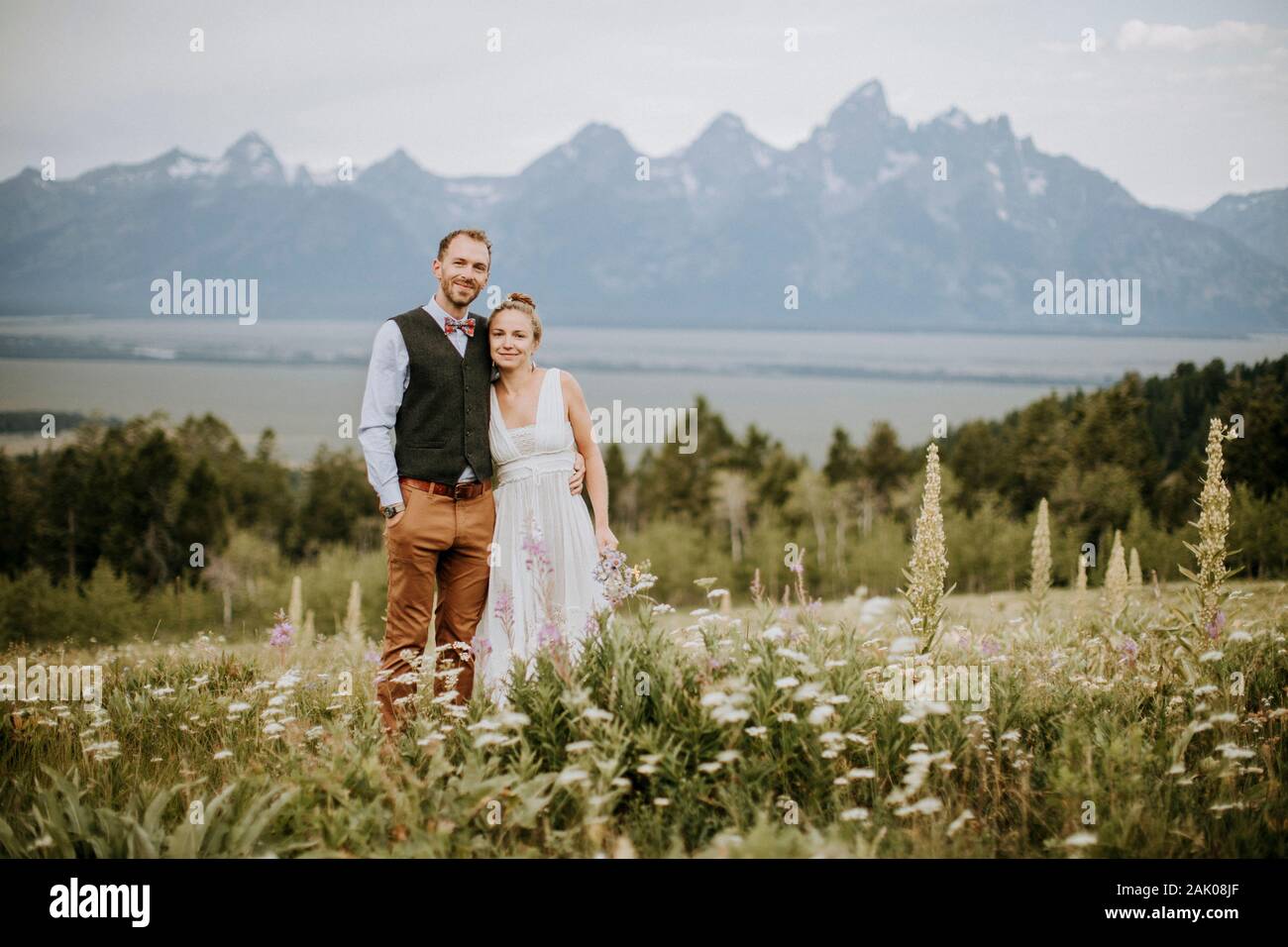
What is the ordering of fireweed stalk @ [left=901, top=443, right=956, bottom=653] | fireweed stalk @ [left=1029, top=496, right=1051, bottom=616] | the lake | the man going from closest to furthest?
fireweed stalk @ [left=901, top=443, right=956, bottom=653], the man, fireweed stalk @ [left=1029, top=496, right=1051, bottom=616], the lake

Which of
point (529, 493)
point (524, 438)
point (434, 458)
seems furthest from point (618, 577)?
point (434, 458)

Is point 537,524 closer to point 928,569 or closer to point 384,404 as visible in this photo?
point 384,404

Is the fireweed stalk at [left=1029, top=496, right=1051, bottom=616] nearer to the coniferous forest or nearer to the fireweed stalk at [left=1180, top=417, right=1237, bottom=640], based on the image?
the fireweed stalk at [left=1180, top=417, right=1237, bottom=640]

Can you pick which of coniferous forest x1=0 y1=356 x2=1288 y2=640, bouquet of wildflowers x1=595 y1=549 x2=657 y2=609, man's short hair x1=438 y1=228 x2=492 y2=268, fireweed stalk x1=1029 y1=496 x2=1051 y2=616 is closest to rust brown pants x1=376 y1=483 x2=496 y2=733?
bouquet of wildflowers x1=595 y1=549 x2=657 y2=609

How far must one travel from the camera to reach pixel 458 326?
5961 millimetres

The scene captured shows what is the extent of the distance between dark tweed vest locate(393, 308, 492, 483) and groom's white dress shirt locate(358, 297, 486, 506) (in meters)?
0.06

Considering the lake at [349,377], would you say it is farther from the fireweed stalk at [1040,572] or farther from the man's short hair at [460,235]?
the man's short hair at [460,235]

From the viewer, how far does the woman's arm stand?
6.18 metres

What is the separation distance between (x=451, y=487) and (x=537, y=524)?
567 mm

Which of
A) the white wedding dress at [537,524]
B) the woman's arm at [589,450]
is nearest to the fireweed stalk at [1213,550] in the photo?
the woman's arm at [589,450]

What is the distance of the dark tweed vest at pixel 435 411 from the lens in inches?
229

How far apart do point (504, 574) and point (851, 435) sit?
7039cm

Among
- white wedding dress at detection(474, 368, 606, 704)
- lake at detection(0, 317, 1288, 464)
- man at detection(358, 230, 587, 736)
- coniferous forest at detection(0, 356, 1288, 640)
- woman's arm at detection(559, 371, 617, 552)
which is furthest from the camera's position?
lake at detection(0, 317, 1288, 464)
